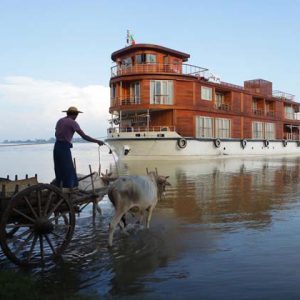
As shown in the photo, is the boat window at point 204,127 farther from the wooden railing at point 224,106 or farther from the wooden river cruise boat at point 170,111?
the wooden railing at point 224,106

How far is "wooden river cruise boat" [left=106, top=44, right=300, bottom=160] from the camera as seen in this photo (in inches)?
1244

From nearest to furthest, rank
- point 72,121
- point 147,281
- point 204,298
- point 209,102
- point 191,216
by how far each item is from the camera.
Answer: point 204,298, point 147,281, point 72,121, point 191,216, point 209,102

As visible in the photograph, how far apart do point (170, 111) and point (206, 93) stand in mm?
4538

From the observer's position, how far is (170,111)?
33.8m

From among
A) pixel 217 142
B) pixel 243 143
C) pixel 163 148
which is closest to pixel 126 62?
pixel 163 148

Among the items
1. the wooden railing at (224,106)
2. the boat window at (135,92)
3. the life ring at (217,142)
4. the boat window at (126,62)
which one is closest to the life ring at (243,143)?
the wooden railing at (224,106)

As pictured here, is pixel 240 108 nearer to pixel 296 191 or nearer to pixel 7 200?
pixel 296 191

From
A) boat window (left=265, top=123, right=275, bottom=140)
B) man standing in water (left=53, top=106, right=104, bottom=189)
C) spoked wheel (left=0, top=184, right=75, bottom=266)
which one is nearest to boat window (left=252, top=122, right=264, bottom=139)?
boat window (left=265, top=123, right=275, bottom=140)

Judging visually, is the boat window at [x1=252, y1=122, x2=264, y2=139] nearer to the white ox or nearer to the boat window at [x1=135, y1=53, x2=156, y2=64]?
the boat window at [x1=135, y1=53, x2=156, y2=64]

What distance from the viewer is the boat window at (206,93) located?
35.8 m

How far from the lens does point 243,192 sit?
13.7 m

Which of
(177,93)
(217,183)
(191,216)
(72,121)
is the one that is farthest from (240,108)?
(72,121)

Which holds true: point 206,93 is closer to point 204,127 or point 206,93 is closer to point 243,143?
point 204,127

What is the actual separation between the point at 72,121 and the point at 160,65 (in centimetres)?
2831
